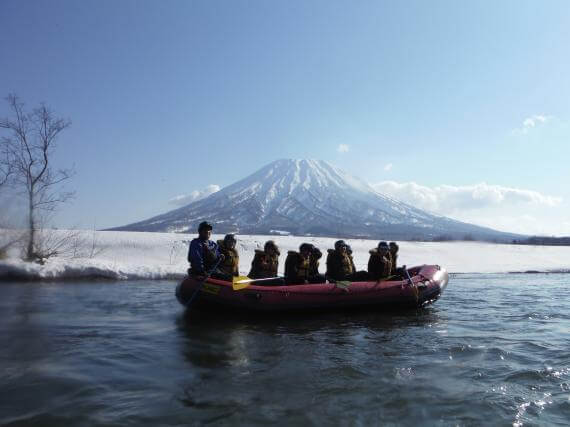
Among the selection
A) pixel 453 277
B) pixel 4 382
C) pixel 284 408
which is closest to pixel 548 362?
pixel 284 408

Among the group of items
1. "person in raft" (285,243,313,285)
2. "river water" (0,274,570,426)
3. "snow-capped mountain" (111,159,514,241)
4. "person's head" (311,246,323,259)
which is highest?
"snow-capped mountain" (111,159,514,241)

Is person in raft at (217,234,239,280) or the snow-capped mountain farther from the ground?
the snow-capped mountain

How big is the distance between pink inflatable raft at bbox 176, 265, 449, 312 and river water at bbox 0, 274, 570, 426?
0.28 m

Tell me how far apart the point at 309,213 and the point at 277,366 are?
84.1 metres

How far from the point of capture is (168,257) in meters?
19.3

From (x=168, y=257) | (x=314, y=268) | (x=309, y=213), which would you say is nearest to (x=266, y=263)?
(x=314, y=268)

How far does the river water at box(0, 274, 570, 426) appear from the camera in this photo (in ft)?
14.0

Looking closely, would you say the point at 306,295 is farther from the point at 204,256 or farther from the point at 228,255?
the point at 204,256

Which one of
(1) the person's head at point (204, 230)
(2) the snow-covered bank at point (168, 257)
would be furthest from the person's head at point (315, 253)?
(2) the snow-covered bank at point (168, 257)

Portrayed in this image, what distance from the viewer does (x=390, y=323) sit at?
888 cm

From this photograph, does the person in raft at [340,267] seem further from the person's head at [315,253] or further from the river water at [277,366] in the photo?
the river water at [277,366]

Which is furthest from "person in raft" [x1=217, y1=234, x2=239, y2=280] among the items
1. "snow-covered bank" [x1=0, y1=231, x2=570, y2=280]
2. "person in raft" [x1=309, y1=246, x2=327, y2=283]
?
"snow-covered bank" [x1=0, y1=231, x2=570, y2=280]

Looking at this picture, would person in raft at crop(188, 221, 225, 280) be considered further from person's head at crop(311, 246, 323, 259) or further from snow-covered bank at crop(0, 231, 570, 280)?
snow-covered bank at crop(0, 231, 570, 280)

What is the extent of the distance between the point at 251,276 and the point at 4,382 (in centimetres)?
614
